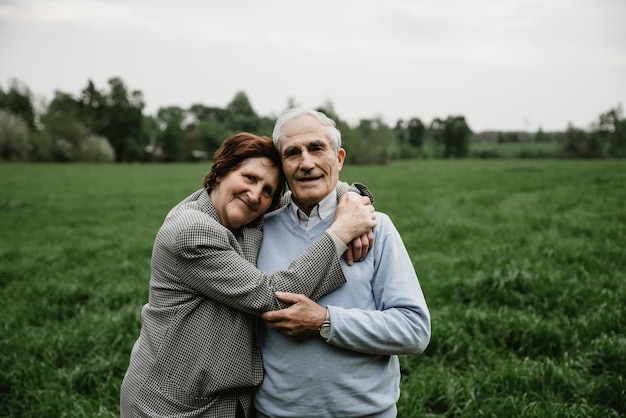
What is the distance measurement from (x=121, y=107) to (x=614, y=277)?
77831 millimetres

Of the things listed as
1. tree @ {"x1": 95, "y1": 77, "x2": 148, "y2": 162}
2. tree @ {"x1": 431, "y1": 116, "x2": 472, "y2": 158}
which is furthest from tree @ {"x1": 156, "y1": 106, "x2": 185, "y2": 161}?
tree @ {"x1": 431, "y1": 116, "x2": 472, "y2": 158}

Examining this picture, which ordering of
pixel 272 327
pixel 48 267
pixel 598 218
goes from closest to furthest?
pixel 272 327, pixel 48 267, pixel 598 218

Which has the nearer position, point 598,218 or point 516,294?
point 516,294

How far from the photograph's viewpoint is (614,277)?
559 centimetres

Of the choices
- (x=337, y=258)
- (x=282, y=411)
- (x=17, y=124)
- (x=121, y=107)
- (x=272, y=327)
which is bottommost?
(x=282, y=411)

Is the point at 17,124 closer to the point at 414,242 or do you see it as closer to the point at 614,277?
the point at 414,242

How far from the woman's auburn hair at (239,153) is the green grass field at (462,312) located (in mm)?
2215

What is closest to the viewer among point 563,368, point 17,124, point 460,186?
point 563,368

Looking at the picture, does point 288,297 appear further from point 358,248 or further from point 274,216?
point 274,216

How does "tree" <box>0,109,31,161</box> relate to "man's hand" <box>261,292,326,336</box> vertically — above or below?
above

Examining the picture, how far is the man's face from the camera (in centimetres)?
242

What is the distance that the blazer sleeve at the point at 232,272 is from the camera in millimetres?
2008

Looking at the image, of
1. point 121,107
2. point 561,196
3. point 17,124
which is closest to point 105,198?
point 561,196

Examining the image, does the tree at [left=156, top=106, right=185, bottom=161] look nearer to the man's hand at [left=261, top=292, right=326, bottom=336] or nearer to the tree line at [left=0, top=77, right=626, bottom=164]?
the tree line at [left=0, top=77, right=626, bottom=164]
